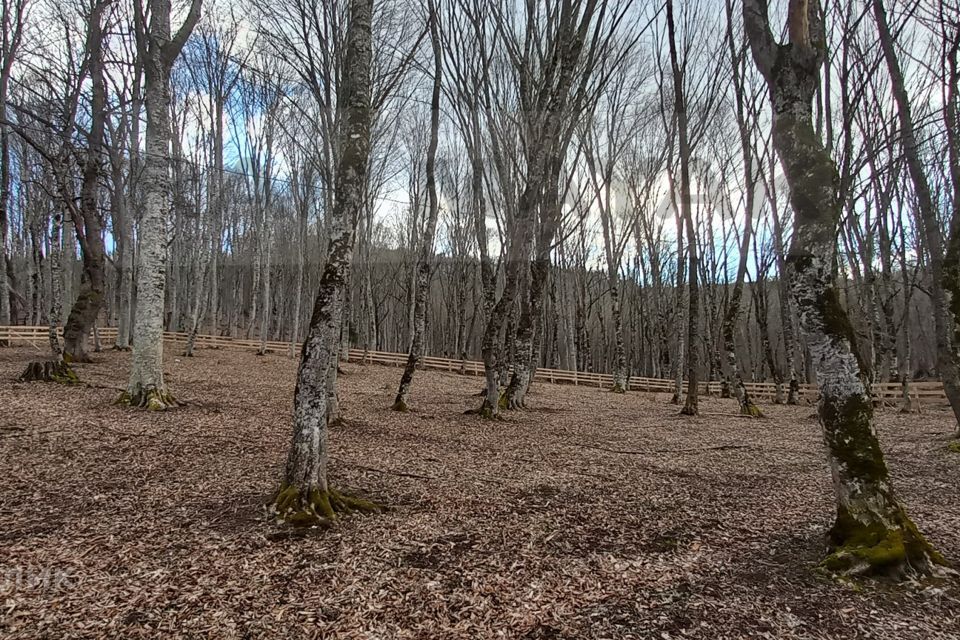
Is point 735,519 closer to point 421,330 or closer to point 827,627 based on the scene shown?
point 827,627

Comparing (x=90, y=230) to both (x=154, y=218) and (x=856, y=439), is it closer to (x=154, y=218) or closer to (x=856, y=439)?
(x=154, y=218)

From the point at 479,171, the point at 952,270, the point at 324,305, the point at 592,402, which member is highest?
the point at 479,171

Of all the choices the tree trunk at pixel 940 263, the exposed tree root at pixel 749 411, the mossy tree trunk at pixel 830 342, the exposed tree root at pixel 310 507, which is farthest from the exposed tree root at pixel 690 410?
the exposed tree root at pixel 310 507

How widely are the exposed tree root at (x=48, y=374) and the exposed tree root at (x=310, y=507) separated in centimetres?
690

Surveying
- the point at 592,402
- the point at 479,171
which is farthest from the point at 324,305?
the point at 592,402

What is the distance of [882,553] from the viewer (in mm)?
2752

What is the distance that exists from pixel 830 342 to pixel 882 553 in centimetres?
120

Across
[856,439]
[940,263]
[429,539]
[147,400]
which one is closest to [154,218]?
[147,400]

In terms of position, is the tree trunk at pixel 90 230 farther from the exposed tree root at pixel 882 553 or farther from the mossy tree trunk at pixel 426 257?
the exposed tree root at pixel 882 553

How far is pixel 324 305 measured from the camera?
3.54 metres

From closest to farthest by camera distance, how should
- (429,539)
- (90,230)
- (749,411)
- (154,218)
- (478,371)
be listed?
(429,539), (154,218), (90,230), (749,411), (478,371)

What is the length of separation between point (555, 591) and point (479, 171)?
30.5 feet

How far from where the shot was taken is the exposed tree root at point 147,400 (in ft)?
22.0

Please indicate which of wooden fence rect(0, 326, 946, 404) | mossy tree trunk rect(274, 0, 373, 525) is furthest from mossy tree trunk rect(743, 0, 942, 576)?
wooden fence rect(0, 326, 946, 404)
